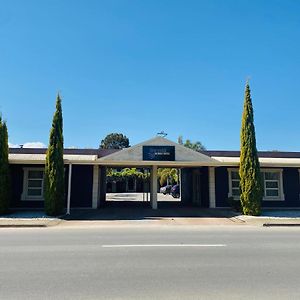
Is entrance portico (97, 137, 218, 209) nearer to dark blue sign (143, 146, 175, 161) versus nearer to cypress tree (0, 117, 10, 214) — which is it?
dark blue sign (143, 146, 175, 161)

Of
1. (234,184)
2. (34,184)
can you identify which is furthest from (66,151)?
(234,184)

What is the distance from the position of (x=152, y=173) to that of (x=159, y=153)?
5.54 ft

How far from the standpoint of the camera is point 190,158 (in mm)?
21375

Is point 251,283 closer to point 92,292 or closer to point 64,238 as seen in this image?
point 92,292

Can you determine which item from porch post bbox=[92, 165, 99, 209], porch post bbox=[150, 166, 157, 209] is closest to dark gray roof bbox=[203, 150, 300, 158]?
porch post bbox=[150, 166, 157, 209]

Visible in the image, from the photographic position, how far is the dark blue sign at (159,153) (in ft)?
69.5

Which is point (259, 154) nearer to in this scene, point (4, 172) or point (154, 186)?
point (154, 186)

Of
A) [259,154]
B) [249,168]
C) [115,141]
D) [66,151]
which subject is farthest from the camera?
[115,141]

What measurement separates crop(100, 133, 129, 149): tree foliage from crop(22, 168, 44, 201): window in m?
79.1

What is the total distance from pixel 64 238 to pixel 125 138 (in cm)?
9260

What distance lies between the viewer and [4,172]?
1842cm

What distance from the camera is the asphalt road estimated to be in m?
5.38

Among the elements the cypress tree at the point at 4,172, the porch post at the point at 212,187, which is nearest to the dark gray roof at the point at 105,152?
the porch post at the point at 212,187

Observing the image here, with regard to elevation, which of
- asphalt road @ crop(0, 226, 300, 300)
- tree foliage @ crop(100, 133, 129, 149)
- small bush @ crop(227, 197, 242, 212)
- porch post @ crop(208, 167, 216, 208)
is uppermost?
tree foliage @ crop(100, 133, 129, 149)
